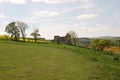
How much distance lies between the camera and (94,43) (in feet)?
372

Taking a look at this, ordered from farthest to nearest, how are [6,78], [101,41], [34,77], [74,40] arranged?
1. [74,40]
2. [101,41]
3. [34,77]
4. [6,78]

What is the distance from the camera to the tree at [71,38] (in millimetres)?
122938

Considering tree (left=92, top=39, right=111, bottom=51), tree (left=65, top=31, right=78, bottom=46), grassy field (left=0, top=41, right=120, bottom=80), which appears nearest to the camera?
grassy field (left=0, top=41, right=120, bottom=80)

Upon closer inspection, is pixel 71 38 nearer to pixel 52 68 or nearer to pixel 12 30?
pixel 12 30

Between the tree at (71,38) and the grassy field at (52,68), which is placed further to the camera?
the tree at (71,38)

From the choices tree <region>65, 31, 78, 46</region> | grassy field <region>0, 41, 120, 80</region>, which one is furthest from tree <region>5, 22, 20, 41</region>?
grassy field <region>0, 41, 120, 80</region>

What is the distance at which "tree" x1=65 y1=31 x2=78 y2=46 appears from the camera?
12294 cm

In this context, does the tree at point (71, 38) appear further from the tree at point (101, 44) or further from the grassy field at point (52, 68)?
the grassy field at point (52, 68)

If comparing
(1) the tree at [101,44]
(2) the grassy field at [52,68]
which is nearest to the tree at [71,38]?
(1) the tree at [101,44]

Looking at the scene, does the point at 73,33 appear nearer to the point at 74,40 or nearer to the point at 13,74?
the point at 74,40

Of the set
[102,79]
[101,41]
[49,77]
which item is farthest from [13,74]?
[101,41]

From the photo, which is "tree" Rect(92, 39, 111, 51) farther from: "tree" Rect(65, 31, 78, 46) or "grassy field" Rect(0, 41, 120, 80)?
"grassy field" Rect(0, 41, 120, 80)

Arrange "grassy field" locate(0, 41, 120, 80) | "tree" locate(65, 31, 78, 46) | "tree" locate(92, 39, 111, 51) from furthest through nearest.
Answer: "tree" locate(65, 31, 78, 46), "tree" locate(92, 39, 111, 51), "grassy field" locate(0, 41, 120, 80)

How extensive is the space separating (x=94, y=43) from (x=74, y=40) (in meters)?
17.5
